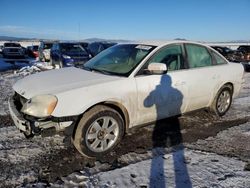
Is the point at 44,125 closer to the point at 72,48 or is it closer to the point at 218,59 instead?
the point at 218,59

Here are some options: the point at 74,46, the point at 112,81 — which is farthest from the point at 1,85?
the point at 112,81

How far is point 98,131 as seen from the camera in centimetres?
406

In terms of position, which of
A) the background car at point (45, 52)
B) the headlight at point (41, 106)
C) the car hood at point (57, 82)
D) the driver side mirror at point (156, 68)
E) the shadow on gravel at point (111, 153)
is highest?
the background car at point (45, 52)

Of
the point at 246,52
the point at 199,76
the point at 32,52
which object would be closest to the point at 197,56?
the point at 199,76

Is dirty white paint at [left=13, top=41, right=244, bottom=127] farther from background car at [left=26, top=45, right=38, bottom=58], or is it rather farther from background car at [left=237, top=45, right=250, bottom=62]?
background car at [left=26, top=45, right=38, bottom=58]

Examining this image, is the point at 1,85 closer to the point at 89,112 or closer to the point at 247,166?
the point at 89,112

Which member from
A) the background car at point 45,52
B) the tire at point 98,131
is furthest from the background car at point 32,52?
the tire at point 98,131

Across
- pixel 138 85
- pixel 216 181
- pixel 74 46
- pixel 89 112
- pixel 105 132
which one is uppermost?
pixel 74 46

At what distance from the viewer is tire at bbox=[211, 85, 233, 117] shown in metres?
5.99

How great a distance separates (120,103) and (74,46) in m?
11.7

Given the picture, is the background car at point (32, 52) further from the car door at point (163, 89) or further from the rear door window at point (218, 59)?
the car door at point (163, 89)

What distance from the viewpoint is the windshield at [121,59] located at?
15.1ft

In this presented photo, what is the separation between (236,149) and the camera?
4539mm

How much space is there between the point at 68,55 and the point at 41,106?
1071 centimetres
